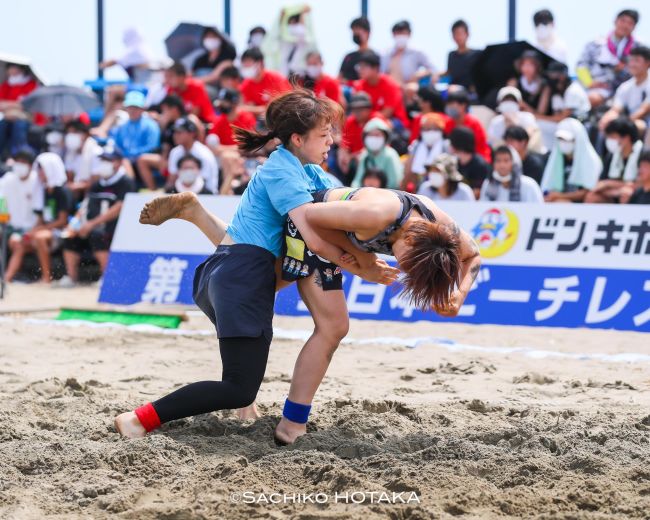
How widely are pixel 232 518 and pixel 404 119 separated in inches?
332

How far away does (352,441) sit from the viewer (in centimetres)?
415

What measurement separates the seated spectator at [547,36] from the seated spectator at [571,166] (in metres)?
1.69

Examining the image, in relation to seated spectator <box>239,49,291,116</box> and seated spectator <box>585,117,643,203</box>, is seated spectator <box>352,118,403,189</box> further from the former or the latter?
seated spectator <box>239,49,291,116</box>

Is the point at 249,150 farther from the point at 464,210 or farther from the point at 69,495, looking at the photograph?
the point at 464,210

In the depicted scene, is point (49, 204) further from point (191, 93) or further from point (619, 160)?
point (619, 160)

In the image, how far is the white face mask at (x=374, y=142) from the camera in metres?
9.80

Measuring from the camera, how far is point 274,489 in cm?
356

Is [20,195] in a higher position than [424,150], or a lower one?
lower

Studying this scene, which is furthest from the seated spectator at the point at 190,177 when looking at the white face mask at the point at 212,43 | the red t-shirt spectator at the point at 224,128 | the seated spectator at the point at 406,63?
the white face mask at the point at 212,43

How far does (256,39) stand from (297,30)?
1.23m

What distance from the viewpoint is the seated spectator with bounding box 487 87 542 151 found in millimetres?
9922

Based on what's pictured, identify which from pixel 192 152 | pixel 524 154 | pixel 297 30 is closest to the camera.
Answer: pixel 524 154

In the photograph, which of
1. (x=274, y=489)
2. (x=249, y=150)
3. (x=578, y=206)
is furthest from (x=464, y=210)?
(x=274, y=489)

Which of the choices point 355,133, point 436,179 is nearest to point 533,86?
point 355,133
